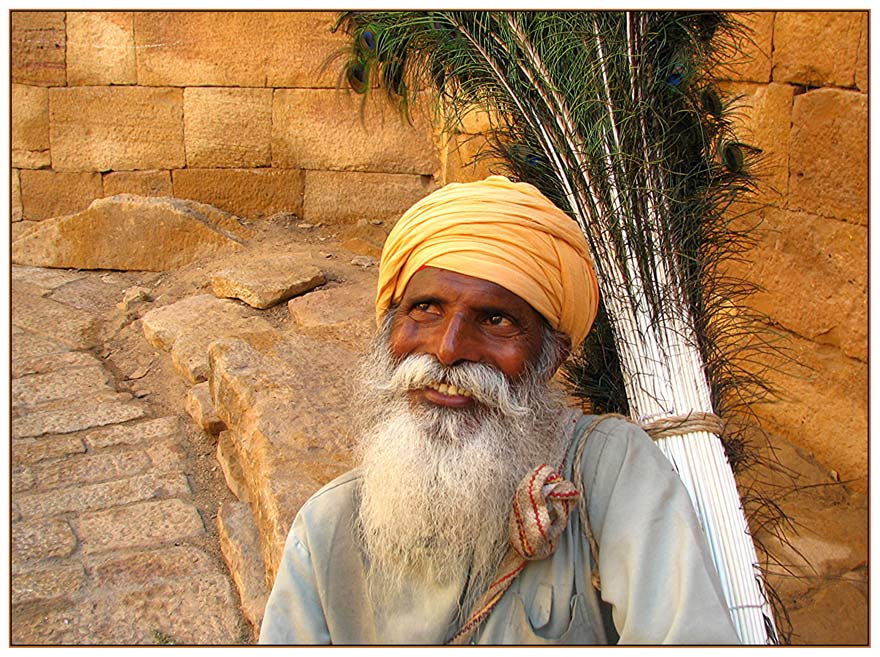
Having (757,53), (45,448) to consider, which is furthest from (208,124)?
(757,53)

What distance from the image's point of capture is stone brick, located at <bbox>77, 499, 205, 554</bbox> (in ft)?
11.2

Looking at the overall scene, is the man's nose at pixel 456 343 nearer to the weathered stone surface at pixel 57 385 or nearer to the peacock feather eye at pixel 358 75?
the peacock feather eye at pixel 358 75

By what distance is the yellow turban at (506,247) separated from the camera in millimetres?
1964

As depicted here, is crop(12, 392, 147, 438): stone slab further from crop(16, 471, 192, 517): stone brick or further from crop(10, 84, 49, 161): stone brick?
crop(10, 84, 49, 161): stone brick

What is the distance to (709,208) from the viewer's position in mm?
2717

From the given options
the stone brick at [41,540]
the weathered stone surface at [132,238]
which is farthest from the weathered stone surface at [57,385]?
the weathered stone surface at [132,238]

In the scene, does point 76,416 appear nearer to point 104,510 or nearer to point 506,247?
point 104,510

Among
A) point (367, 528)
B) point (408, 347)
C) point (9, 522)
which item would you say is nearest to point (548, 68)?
point (408, 347)

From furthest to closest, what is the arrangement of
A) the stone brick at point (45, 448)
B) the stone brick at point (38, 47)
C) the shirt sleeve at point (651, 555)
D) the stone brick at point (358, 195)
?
the stone brick at point (38, 47)
the stone brick at point (358, 195)
the stone brick at point (45, 448)
the shirt sleeve at point (651, 555)

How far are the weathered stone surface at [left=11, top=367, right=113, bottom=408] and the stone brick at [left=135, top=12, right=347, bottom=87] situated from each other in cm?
306

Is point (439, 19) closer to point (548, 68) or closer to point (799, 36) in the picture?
point (548, 68)

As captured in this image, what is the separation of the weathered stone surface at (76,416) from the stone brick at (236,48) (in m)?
3.38

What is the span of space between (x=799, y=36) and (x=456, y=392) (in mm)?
2780

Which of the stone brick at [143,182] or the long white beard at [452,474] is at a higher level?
the stone brick at [143,182]
